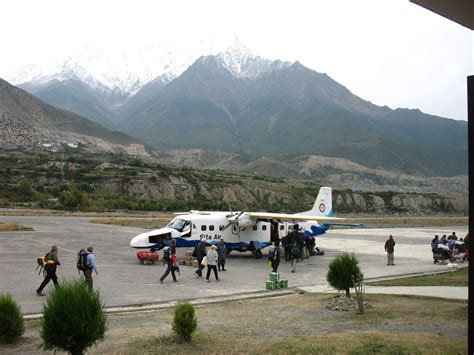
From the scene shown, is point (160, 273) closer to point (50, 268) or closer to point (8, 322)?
point (50, 268)

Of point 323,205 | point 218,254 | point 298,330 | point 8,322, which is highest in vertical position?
point 323,205

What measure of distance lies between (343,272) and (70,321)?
8542 millimetres

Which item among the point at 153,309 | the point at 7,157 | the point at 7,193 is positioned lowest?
the point at 153,309

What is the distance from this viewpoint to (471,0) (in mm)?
6754

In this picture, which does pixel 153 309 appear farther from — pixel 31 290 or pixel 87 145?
pixel 87 145

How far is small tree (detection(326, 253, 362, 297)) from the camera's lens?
1435cm

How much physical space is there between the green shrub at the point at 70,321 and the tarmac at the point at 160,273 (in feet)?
14.1

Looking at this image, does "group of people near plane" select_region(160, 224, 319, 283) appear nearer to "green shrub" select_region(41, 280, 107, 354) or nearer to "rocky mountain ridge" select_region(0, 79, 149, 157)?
"green shrub" select_region(41, 280, 107, 354)

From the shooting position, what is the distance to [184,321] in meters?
9.84

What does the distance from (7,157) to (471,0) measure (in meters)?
109

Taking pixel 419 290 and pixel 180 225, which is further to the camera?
pixel 180 225

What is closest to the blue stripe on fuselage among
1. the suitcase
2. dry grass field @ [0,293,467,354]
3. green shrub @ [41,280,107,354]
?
the suitcase

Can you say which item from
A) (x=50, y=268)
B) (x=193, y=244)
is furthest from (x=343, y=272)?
(x=193, y=244)

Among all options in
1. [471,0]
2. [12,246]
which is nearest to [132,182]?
[12,246]
